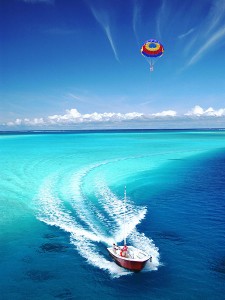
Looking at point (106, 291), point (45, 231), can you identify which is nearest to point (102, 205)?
point (45, 231)

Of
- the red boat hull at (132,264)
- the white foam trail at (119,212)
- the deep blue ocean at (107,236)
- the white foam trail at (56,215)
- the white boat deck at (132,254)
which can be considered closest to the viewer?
the deep blue ocean at (107,236)

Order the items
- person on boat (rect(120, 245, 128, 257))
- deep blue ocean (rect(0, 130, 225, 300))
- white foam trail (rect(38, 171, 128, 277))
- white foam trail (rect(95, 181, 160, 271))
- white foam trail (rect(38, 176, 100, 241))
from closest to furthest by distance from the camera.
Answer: deep blue ocean (rect(0, 130, 225, 300)) < person on boat (rect(120, 245, 128, 257)) < white foam trail (rect(38, 171, 128, 277)) < white foam trail (rect(95, 181, 160, 271)) < white foam trail (rect(38, 176, 100, 241))

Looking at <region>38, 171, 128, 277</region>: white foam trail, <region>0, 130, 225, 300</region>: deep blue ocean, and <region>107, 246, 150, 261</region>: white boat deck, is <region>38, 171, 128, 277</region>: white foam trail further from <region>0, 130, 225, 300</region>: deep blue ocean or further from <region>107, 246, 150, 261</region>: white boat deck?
<region>107, 246, 150, 261</region>: white boat deck

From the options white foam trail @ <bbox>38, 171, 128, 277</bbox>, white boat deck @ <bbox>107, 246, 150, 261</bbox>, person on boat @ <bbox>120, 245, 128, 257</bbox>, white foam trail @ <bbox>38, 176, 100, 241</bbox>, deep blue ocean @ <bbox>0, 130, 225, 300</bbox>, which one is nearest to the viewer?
deep blue ocean @ <bbox>0, 130, 225, 300</bbox>

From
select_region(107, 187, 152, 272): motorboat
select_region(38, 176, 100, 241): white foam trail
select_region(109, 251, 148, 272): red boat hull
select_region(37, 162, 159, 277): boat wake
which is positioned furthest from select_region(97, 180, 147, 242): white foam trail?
select_region(109, 251, 148, 272): red boat hull

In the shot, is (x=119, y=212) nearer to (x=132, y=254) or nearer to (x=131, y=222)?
(x=131, y=222)

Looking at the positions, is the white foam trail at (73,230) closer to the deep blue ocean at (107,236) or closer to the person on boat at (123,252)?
the deep blue ocean at (107,236)

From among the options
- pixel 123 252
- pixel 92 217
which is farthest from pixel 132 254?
pixel 92 217

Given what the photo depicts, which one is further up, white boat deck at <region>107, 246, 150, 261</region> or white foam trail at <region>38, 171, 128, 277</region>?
white boat deck at <region>107, 246, 150, 261</region>

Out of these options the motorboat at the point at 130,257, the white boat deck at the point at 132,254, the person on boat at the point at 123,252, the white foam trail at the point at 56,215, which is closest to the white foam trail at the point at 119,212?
the white foam trail at the point at 56,215
